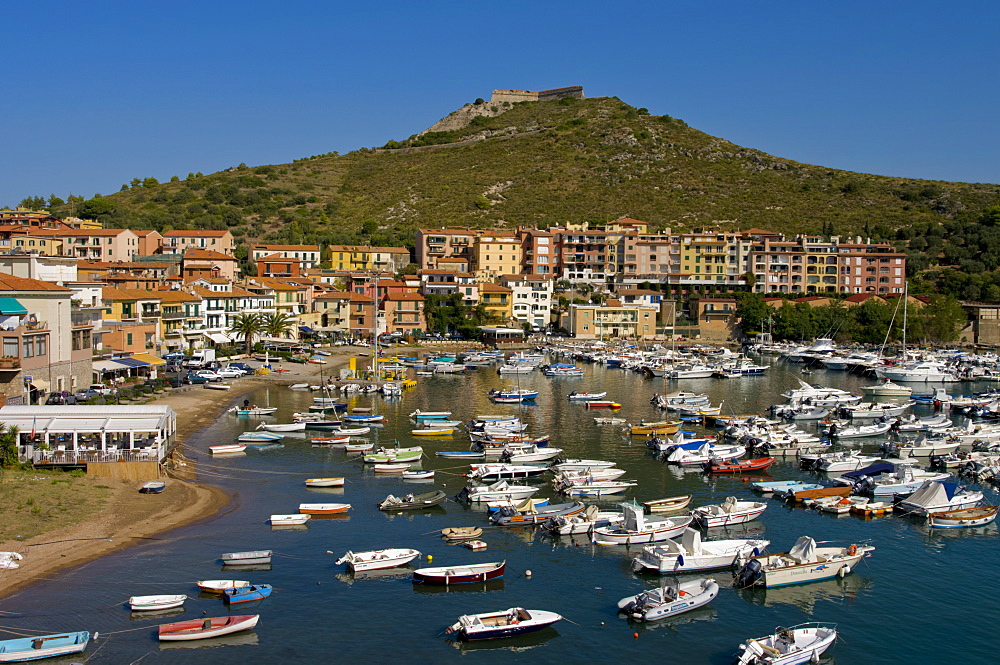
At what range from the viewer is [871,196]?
477ft

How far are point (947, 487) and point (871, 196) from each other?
126902 mm

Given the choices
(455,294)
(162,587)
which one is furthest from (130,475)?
(455,294)

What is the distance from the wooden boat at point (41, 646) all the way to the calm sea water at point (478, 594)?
34 cm

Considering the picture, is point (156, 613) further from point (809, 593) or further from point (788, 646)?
point (809, 593)

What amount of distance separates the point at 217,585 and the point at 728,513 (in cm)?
1736

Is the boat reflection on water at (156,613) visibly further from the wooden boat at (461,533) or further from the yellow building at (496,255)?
the yellow building at (496,255)

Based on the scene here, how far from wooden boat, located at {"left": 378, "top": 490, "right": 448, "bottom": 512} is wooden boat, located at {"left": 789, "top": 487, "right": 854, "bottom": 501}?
45.2 feet

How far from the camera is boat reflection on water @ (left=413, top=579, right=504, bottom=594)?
77.9 feet

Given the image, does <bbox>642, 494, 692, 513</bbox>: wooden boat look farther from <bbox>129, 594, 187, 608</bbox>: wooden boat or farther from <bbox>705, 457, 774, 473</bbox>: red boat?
<bbox>129, 594, 187, 608</bbox>: wooden boat

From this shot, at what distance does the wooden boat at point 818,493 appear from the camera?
3238 centimetres

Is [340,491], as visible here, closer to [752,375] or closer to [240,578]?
[240,578]

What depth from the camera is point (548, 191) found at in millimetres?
143875

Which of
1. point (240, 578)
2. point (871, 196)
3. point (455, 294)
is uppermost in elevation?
point (871, 196)

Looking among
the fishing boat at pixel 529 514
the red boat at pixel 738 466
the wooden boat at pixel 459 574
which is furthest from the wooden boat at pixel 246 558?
the red boat at pixel 738 466
